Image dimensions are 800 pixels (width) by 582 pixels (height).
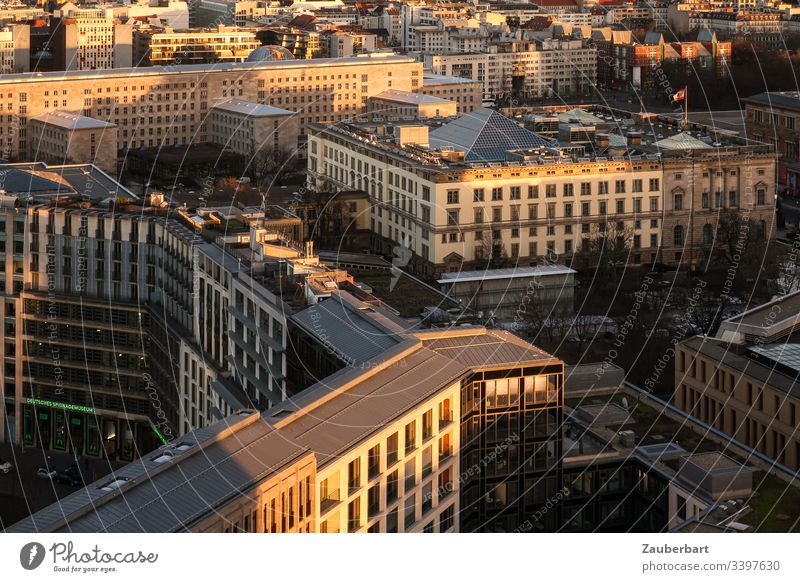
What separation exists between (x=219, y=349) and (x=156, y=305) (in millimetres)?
2063

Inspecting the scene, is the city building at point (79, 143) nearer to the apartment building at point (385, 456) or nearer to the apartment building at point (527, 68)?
the apartment building at point (527, 68)

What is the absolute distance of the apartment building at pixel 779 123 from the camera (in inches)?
1298

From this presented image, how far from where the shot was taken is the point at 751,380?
15.6m

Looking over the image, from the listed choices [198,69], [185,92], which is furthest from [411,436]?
[198,69]

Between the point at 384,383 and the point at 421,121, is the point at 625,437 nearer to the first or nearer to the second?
the point at 384,383

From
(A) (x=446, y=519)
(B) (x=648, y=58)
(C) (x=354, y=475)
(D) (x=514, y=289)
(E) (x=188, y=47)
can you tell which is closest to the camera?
(C) (x=354, y=475)

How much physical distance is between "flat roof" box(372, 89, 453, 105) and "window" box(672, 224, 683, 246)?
11683mm

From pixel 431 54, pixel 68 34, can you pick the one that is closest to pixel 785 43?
pixel 431 54

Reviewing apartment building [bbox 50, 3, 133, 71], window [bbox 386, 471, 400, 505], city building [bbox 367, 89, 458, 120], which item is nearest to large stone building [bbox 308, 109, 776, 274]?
city building [bbox 367, 89, 458, 120]

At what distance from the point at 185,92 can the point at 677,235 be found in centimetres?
1629

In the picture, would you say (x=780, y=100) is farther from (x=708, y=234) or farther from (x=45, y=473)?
(x=45, y=473)

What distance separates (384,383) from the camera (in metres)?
12.5

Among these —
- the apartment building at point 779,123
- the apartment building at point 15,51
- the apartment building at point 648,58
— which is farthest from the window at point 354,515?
the apartment building at point 648,58

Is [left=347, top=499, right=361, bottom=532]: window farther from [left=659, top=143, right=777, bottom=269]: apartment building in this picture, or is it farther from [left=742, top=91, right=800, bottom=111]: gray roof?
[left=742, top=91, right=800, bottom=111]: gray roof
